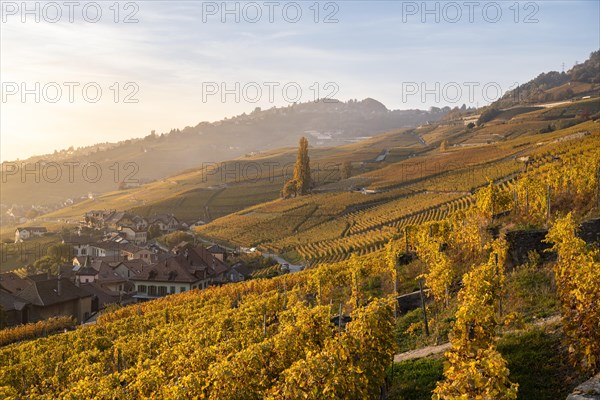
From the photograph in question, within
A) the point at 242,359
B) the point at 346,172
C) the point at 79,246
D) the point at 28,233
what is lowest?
the point at 79,246

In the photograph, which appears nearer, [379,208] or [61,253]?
[379,208]

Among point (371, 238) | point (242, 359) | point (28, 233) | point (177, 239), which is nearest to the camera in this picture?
point (242, 359)

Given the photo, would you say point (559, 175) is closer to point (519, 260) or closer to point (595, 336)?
point (519, 260)

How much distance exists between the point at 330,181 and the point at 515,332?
11978 cm

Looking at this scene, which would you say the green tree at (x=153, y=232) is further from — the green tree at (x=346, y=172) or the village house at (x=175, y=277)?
the green tree at (x=346, y=172)

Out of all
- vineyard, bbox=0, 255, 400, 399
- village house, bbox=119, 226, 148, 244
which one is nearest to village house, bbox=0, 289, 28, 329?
vineyard, bbox=0, 255, 400, 399

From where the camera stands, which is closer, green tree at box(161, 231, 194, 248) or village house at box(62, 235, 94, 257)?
village house at box(62, 235, 94, 257)

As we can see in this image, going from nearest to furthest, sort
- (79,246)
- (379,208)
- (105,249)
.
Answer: (379,208)
(105,249)
(79,246)

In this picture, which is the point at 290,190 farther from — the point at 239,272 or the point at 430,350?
the point at 430,350

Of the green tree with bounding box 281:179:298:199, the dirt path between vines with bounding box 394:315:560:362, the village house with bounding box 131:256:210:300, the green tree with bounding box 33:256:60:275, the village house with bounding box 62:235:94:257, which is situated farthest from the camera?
the green tree with bounding box 281:179:298:199

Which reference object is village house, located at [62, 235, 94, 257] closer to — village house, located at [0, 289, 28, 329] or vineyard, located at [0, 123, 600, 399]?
village house, located at [0, 289, 28, 329]

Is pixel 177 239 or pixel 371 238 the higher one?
pixel 371 238

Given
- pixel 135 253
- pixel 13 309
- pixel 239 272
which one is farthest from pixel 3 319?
pixel 135 253

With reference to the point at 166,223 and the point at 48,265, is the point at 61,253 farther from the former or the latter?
the point at 166,223
